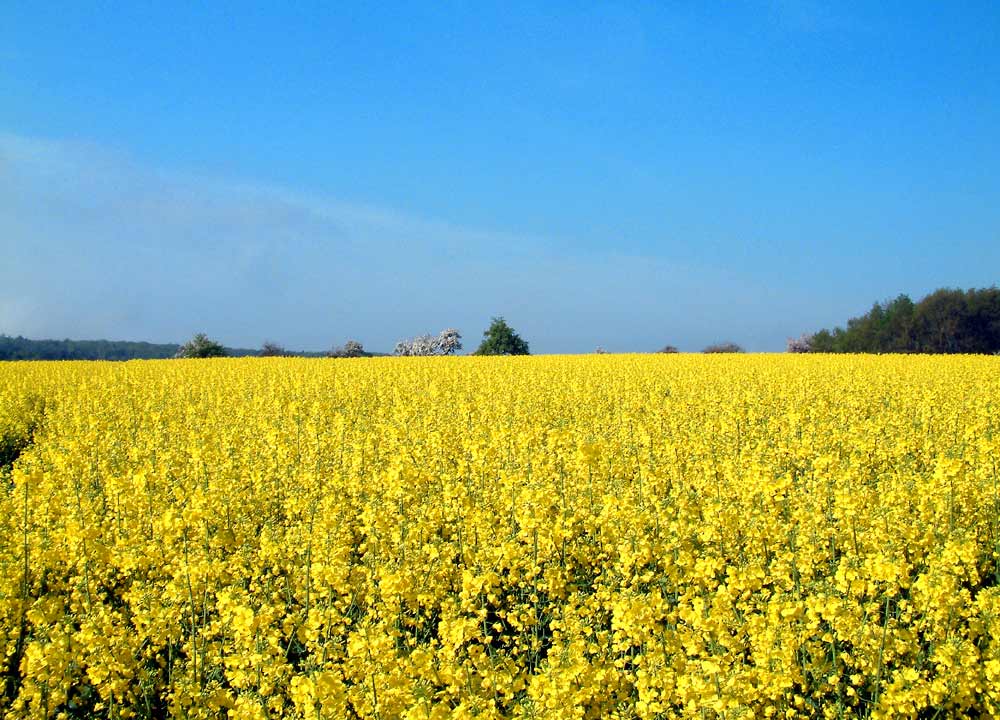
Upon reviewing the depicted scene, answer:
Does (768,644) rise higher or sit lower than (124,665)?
higher

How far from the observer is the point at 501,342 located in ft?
201

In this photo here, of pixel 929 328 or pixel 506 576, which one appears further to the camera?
pixel 929 328

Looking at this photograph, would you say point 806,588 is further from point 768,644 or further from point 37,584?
point 37,584

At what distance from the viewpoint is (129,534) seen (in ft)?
23.7

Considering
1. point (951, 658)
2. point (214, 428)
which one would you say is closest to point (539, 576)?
point (951, 658)

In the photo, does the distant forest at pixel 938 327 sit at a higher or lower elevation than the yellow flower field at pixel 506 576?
higher

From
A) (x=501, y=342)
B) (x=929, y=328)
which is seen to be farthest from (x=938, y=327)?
(x=501, y=342)

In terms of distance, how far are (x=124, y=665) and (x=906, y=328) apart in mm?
72198

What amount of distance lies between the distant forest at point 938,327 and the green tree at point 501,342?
29797 millimetres

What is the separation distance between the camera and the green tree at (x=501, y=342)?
200ft

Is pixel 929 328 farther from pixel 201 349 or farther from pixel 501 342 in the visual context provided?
pixel 201 349

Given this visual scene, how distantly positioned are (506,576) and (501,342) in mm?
54821

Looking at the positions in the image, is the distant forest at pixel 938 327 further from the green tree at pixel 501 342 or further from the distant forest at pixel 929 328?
the green tree at pixel 501 342

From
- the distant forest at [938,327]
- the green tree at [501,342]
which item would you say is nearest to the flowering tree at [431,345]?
the green tree at [501,342]
